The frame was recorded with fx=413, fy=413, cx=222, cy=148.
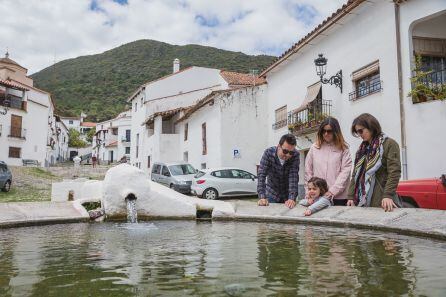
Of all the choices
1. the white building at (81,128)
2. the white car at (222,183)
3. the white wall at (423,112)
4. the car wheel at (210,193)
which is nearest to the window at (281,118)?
the white car at (222,183)

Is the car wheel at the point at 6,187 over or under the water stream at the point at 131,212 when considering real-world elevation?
over

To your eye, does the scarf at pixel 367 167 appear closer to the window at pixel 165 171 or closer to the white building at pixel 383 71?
the white building at pixel 383 71

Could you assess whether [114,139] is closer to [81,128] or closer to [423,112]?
[81,128]

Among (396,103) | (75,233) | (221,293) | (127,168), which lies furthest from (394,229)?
(396,103)

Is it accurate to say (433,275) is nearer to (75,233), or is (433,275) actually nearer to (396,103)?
(75,233)

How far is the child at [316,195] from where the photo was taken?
18.2ft

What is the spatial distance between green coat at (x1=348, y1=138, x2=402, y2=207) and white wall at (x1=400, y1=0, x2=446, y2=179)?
254 inches

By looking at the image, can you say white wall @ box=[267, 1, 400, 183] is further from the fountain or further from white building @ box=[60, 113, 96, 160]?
white building @ box=[60, 113, 96, 160]

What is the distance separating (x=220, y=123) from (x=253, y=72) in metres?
8.60

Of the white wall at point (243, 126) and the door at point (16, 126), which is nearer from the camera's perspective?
the white wall at point (243, 126)

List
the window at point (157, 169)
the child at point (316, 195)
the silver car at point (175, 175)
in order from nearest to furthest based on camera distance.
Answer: the child at point (316, 195) < the silver car at point (175, 175) < the window at point (157, 169)

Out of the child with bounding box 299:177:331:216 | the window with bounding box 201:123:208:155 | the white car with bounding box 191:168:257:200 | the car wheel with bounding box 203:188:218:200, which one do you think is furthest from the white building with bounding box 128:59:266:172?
the child with bounding box 299:177:331:216

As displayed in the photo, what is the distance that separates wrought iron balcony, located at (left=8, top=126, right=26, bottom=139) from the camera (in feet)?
140

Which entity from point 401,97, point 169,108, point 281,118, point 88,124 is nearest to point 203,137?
point 281,118
